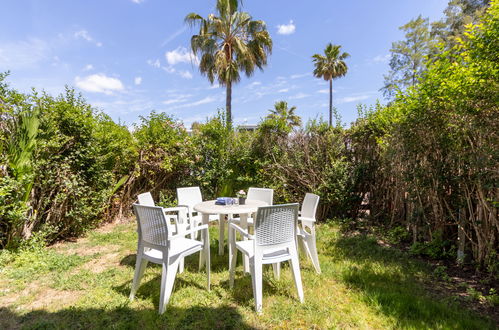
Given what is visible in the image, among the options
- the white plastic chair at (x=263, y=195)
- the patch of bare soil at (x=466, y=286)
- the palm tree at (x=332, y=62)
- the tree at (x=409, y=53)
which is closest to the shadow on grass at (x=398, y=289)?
the patch of bare soil at (x=466, y=286)

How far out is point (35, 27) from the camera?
13.4 ft

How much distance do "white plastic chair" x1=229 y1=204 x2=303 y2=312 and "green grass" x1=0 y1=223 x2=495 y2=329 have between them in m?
0.29

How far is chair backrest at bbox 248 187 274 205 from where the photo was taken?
3.92 m

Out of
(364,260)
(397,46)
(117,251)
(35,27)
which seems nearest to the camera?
(364,260)

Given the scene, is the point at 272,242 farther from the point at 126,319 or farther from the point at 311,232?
→ the point at 126,319

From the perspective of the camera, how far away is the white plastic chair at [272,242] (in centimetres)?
216

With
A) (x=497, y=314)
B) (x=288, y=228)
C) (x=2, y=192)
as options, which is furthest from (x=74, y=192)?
(x=497, y=314)

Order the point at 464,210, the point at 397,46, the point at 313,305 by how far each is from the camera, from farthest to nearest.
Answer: the point at 397,46
the point at 464,210
the point at 313,305

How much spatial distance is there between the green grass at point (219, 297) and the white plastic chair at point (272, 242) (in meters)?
0.29

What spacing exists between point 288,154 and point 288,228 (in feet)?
12.2

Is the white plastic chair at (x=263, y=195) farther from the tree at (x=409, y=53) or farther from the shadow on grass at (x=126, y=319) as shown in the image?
the tree at (x=409, y=53)

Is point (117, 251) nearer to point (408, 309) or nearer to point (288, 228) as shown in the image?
point (288, 228)

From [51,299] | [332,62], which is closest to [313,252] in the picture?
[51,299]

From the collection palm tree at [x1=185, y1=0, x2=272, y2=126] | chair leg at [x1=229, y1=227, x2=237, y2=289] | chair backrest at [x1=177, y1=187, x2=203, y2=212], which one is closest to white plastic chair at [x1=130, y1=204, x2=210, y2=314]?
chair leg at [x1=229, y1=227, x2=237, y2=289]
